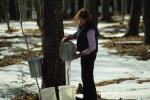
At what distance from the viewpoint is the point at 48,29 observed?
939 centimetres

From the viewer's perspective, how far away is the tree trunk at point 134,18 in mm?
25292

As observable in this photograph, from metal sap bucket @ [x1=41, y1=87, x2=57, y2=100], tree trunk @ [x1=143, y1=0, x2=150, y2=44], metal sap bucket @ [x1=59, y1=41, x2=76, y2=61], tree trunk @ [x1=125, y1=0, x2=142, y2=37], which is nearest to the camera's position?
metal sap bucket @ [x1=41, y1=87, x2=57, y2=100]

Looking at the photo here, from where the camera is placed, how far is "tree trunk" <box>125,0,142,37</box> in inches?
996

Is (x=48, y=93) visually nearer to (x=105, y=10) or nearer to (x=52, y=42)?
(x=52, y=42)

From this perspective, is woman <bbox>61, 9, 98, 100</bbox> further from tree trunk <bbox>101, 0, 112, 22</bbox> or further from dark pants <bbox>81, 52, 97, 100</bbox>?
tree trunk <bbox>101, 0, 112, 22</bbox>

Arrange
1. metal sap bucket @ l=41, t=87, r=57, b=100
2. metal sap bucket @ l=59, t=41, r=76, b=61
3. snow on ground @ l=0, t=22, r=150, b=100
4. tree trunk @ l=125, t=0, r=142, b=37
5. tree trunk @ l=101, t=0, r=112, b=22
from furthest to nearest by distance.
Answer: tree trunk @ l=101, t=0, r=112, b=22
tree trunk @ l=125, t=0, r=142, b=37
snow on ground @ l=0, t=22, r=150, b=100
metal sap bucket @ l=59, t=41, r=76, b=61
metal sap bucket @ l=41, t=87, r=57, b=100

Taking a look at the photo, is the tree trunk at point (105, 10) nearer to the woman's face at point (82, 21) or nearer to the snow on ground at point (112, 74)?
the snow on ground at point (112, 74)

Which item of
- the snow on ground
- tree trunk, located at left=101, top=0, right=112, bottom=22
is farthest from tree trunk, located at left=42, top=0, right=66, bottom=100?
tree trunk, located at left=101, top=0, right=112, bottom=22

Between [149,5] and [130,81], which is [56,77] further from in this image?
[149,5]

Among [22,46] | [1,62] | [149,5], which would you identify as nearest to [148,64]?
[1,62]

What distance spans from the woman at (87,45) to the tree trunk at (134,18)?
54.1 feet

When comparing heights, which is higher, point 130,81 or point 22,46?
point 130,81

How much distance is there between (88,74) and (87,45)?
1.80ft

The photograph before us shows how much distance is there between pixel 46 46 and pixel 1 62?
25.2 feet
